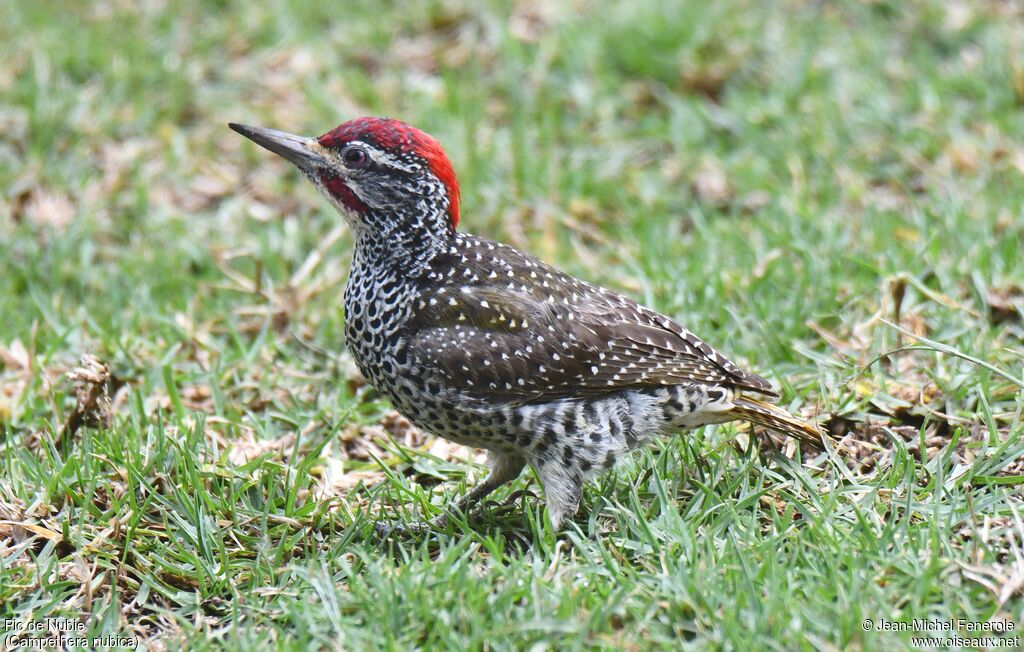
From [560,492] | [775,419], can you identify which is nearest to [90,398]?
[560,492]

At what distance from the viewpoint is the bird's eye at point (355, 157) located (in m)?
5.07

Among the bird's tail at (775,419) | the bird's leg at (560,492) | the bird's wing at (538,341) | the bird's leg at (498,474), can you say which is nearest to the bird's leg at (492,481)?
the bird's leg at (498,474)

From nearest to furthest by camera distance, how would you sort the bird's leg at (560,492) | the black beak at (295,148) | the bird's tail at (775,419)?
the bird's leg at (560,492), the bird's tail at (775,419), the black beak at (295,148)

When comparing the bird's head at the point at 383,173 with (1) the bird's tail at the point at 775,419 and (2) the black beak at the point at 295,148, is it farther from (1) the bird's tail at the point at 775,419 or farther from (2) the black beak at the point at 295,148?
(1) the bird's tail at the point at 775,419

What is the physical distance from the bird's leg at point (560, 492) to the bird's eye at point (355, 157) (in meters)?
1.46

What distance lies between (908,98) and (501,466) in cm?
464

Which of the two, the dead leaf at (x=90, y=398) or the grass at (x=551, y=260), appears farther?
the dead leaf at (x=90, y=398)

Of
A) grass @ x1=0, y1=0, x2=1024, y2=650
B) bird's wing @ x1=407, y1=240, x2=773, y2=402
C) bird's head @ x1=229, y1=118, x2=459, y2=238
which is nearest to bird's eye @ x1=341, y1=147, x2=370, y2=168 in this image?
bird's head @ x1=229, y1=118, x2=459, y2=238

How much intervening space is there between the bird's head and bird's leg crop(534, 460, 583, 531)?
1.13m

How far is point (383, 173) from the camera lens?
5.07 m

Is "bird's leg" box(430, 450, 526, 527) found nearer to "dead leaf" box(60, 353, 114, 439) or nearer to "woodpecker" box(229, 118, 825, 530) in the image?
"woodpecker" box(229, 118, 825, 530)

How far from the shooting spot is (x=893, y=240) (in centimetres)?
681

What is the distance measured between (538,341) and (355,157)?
1091 mm

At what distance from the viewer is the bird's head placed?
505 centimetres
